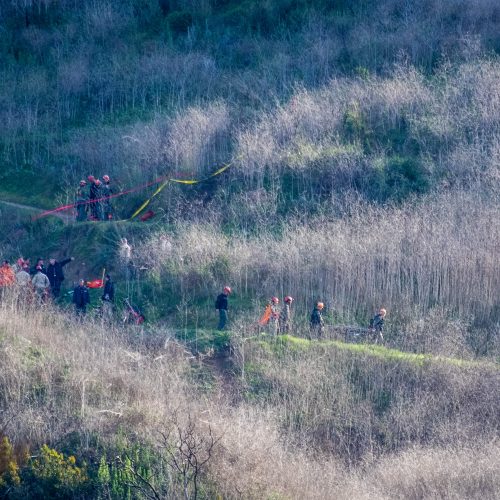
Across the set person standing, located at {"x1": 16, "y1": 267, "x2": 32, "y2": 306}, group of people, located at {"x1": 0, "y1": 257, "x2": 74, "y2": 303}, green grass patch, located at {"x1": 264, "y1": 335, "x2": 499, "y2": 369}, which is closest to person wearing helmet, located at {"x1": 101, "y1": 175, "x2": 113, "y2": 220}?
group of people, located at {"x1": 0, "y1": 257, "x2": 74, "y2": 303}

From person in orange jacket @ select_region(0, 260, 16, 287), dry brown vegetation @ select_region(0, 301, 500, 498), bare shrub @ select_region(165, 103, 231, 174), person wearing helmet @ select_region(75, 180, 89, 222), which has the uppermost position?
bare shrub @ select_region(165, 103, 231, 174)

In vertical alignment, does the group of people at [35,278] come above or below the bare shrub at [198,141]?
below

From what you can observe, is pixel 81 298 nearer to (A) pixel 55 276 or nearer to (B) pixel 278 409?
(A) pixel 55 276

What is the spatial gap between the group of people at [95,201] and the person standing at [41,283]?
4.22m

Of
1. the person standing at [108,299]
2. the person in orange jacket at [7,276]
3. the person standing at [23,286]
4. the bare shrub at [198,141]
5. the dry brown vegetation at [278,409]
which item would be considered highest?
the bare shrub at [198,141]

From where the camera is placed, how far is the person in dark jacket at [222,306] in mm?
22000

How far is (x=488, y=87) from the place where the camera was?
96.7 ft

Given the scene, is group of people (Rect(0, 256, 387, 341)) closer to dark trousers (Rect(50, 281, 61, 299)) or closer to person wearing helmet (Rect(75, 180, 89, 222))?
Answer: dark trousers (Rect(50, 281, 61, 299))

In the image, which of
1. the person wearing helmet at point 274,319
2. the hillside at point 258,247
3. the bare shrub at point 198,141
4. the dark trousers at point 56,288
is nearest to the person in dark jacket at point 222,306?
the hillside at point 258,247

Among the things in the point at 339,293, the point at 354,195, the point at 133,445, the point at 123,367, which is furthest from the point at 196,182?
the point at 133,445

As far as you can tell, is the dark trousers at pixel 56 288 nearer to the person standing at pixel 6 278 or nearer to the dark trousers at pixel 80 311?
the person standing at pixel 6 278

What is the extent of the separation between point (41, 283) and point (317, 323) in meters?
6.18

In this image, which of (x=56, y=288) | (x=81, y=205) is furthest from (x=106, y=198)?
(x=56, y=288)

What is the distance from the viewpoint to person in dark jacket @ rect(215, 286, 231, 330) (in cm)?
2200
